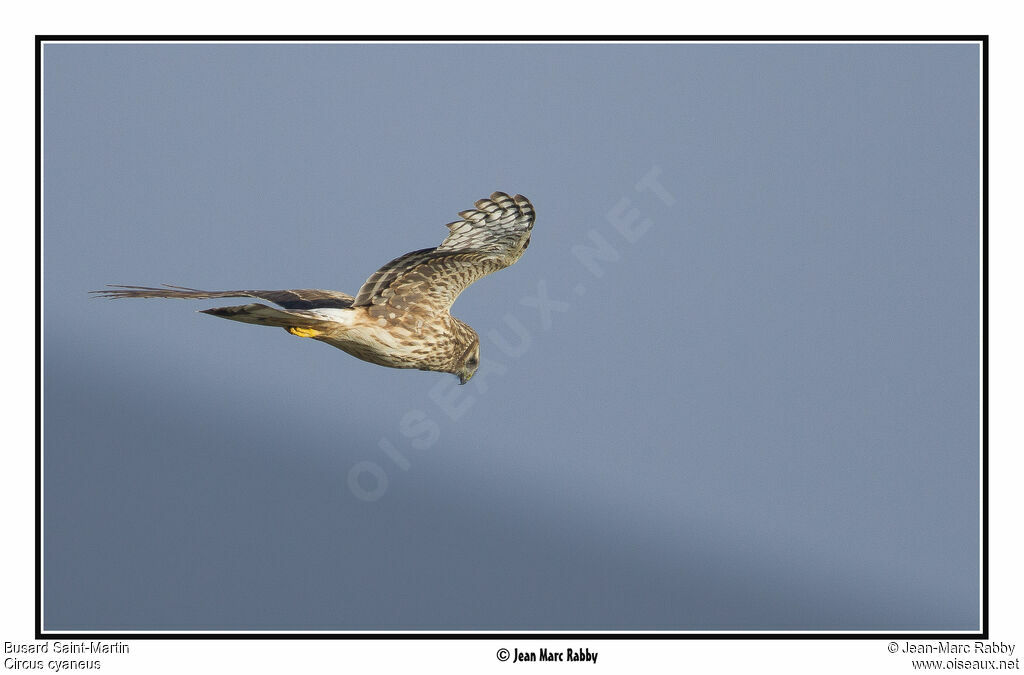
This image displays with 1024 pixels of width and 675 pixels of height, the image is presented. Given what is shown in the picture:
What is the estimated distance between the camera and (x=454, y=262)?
6395mm

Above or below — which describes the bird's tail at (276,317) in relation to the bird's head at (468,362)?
above

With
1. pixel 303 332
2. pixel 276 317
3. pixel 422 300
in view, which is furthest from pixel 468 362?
pixel 276 317

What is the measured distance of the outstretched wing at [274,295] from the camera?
5387mm

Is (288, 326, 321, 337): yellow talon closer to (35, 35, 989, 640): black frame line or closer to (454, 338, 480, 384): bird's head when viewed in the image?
(454, 338, 480, 384): bird's head

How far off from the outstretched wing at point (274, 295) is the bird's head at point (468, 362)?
2.43 ft

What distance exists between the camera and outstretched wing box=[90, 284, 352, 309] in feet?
17.7

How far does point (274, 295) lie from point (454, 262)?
3.41 feet
